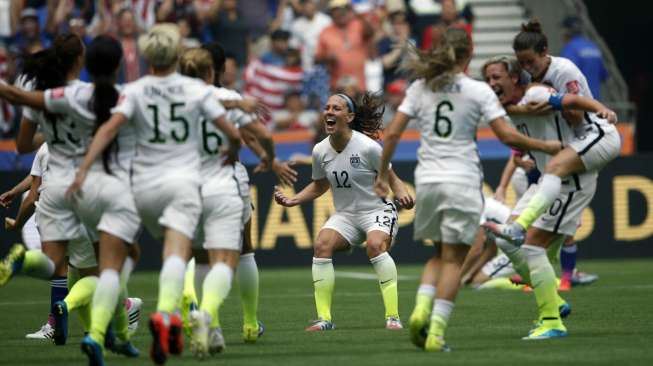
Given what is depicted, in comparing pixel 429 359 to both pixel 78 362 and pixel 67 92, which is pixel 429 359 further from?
pixel 67 92

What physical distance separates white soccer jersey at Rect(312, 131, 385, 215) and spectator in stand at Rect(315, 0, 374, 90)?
9395 mm

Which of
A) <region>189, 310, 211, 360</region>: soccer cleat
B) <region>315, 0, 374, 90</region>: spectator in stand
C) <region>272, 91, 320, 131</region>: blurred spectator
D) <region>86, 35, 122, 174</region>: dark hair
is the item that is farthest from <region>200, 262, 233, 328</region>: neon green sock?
<region>315, 0, 374, 90</region>: spectator in stand

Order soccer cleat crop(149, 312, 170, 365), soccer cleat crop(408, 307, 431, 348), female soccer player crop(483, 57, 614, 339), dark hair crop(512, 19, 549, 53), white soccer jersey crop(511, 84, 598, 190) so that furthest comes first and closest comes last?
white soccer jersey crop(511, 84, 598, 190), dark hair crop(512, 19, 549, 53), female soccer player crop(483, 57, 614, 339), soccer cleat crop(408, 307, 431, 348), soccer cleat crop(149, 312, 170, 365)

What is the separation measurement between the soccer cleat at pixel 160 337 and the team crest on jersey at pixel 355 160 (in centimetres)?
411

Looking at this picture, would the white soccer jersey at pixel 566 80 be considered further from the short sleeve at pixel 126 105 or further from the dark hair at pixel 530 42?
the short sleeve at pixel 126 105

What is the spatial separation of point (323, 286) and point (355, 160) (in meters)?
1.22

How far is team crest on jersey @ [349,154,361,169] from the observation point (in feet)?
39.4

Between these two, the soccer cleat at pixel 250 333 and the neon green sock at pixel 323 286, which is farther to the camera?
the neon green sock at pixel 323 286

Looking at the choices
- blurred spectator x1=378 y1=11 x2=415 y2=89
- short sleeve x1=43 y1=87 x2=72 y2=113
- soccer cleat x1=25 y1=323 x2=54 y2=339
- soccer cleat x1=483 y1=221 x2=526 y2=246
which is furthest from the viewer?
blurred spectator x1=378 y1=11 x2=415 y2=89

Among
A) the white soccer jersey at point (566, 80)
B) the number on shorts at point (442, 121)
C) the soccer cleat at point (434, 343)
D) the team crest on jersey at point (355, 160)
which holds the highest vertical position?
the white soccer jersey at point (566, 80)

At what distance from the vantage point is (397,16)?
2291 centimetres

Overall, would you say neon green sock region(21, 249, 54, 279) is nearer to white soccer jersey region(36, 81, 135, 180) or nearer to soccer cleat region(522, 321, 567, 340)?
white soccer jersey region(36, 81, 135, 180)

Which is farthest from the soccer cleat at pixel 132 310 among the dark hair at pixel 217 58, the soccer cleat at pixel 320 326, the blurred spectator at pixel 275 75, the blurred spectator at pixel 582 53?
the blurred spectator at pixel 582 53

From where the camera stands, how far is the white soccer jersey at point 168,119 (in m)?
8.68
